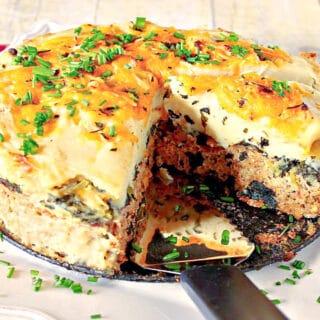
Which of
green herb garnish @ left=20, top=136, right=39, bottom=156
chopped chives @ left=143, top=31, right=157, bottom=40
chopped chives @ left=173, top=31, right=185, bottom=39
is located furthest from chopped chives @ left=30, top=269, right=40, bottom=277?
chopped chives @ left=173, top=31, right=185, bottom=39

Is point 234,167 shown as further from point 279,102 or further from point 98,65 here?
point 98,65

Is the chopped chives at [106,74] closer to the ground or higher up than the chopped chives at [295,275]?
higher up

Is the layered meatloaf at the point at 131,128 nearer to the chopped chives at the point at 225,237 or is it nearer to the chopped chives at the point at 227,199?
the chopped chives at the point at 227,199

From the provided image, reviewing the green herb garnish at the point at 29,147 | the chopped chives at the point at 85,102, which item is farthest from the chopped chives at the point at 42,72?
the green herb garnish at the point at 29,147

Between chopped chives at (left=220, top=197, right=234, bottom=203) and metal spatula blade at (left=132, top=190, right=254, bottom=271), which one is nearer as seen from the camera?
metal spatula blade at (left=132, top=190, right=254, bottom=271)

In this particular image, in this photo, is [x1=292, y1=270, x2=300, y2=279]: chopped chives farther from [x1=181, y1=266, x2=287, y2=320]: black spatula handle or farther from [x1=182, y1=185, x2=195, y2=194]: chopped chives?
[x1=182, y1=185, x2=195, y2=194]: chopped chives

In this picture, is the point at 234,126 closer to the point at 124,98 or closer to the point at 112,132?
the point at 124,98

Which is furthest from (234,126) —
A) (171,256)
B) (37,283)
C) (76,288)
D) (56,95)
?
(37,283)
